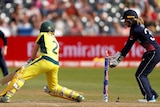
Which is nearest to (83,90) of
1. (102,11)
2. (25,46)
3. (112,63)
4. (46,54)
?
(112,63)

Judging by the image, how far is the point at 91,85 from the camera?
1827cm

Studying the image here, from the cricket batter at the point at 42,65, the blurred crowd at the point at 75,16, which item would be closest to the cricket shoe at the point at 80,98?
the cricket batter at the point at 42,65

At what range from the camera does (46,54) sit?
12.2 m

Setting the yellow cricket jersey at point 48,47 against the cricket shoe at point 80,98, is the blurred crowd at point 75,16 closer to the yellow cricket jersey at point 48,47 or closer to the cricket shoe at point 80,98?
the cricket shoe at point 80,98

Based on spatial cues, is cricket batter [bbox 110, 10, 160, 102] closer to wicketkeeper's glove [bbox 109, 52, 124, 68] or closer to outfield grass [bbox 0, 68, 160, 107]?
wicketkeeper's glove [bbox 109, 52, 124, 68]

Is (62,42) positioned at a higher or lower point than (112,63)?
higher

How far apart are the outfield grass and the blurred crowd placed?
304cm

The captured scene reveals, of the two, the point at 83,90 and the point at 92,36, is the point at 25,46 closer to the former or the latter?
the point at 92,36

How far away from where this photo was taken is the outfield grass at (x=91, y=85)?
1427cm

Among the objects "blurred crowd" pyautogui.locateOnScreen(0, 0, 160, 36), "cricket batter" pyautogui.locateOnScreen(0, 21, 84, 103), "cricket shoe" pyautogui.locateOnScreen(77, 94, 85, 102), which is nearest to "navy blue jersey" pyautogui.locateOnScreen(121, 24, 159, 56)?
"cricket shoe" pyautogui.locateOnScreen(77, 94, 85, 102)

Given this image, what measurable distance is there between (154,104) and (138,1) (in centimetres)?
1707

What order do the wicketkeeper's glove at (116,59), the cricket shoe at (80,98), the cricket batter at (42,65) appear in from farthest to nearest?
1. the wicketkeeper's glove at (116,59)
2. the cricket shoe at (80,98)
3. the cricket batter at (42,65)

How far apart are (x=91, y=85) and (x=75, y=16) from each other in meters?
10.4

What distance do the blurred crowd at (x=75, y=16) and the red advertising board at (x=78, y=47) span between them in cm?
93
